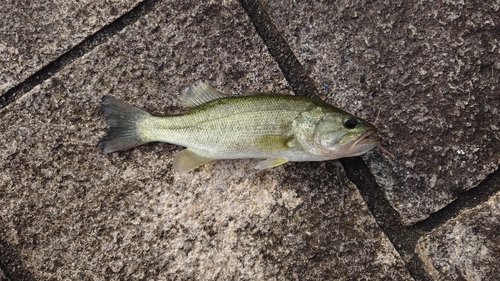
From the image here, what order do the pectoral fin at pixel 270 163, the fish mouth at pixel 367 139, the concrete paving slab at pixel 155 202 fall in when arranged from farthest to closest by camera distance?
the concrete paving slab at pixel 155 202 → the pectoral fin at pixel 270 163 → the fish mouth at pixel 367 139

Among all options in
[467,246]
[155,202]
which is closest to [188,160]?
[155,202]

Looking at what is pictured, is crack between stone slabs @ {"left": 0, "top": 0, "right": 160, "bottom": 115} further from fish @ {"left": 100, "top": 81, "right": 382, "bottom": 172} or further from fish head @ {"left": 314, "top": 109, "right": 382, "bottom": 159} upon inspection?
fish head @ {"left": 314, "top": 109, "right": 382, "bottom": 159}

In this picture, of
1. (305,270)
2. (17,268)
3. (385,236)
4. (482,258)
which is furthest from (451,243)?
(17,268)

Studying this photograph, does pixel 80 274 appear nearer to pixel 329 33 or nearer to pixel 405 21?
pixel 329 33

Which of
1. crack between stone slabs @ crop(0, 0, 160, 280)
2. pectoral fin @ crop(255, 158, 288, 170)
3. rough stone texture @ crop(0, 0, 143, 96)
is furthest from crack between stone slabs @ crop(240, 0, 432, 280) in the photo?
rough stone texture @ crop(0, 0, 143, 96)

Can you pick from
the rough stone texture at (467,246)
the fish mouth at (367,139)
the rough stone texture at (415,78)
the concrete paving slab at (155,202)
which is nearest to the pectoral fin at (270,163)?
the concrete paving slab at (155,202)

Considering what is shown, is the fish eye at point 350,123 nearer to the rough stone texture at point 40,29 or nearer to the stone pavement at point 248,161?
the stone pavement at point 248,161

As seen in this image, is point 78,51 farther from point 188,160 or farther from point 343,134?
point 343,134

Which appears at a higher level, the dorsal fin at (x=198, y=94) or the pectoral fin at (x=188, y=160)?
the dorsal fin at (x=198, y=94)
